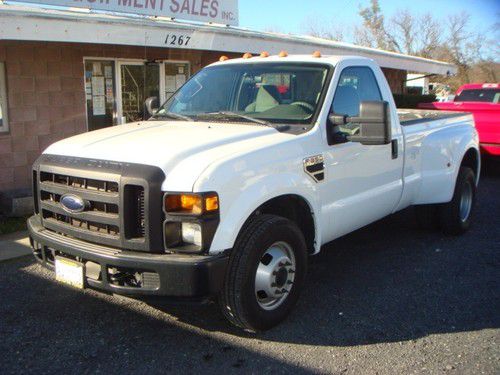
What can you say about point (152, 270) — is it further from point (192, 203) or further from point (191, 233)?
point (192, 203)

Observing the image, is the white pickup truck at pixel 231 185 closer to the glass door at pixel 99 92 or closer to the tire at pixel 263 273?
the tire at pixel 263 273

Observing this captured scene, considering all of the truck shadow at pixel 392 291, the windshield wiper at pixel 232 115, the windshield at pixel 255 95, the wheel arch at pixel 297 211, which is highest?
the windshield at pixel 255 95

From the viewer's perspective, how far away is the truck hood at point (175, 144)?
344cm

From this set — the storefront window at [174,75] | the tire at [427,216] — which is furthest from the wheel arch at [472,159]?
the storefront window at [174,75]

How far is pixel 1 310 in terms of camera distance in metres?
4.44

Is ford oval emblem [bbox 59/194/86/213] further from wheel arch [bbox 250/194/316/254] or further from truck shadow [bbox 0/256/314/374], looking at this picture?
wheel arch [bbox 250/194/316/254]

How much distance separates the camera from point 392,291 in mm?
4770

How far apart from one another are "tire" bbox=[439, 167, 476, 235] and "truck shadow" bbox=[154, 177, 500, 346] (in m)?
0.14

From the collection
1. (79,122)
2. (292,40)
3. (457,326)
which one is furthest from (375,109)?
(292,40)

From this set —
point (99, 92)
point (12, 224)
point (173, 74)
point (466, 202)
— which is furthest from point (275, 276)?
point (173, 74)

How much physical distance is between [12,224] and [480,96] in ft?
35.0

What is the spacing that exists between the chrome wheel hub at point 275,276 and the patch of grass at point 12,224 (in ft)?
13.6

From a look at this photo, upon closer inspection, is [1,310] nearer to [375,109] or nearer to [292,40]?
[375,109]

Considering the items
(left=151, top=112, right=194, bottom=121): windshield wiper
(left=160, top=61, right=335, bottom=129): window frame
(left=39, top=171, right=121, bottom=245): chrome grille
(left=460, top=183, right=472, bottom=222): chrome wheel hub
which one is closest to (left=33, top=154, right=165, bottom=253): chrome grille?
(left=39, top=171, right=121, bottom=245): chrome grille
